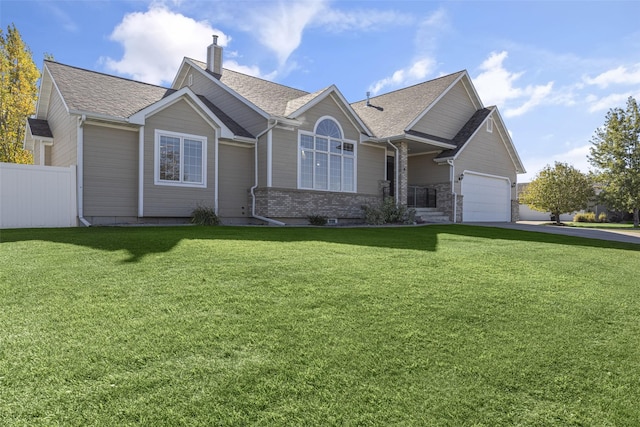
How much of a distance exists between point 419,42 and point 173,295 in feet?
38.0

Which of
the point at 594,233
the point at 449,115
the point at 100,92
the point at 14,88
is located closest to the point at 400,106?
the point at 449,115

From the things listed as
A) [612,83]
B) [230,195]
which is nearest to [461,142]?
[612,83]

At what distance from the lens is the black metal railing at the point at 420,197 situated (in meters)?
19.0

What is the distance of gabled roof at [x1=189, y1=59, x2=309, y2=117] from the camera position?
1476cm

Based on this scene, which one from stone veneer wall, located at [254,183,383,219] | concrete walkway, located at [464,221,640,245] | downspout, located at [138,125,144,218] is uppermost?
downspout, located at [138,125,144,218]

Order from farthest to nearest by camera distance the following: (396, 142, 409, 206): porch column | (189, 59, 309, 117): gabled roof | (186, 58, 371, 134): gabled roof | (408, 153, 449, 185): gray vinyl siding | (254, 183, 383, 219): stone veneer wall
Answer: (408, 153, 449, 185): gray vinyl siding < (396, 142, 409, 206): porch column < (189, 59, 309, 117): gabled roof < (186, 58, 371, 134): gabled roof < (254, 183, 383, 219): stone veneer wall

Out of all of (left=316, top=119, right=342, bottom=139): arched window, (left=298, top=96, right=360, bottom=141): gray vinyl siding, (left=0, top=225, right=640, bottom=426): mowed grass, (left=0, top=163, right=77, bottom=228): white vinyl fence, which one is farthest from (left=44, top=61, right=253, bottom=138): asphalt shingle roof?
(left=0, top=225, right=640, bottom=426): mowed grass

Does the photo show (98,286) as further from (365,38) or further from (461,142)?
(461,142)

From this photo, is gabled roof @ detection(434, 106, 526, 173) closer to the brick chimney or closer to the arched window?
the arched window

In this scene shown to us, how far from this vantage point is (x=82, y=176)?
1122 centimetres

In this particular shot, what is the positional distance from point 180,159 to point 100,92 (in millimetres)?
3529

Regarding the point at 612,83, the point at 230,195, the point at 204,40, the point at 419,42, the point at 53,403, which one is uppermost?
the point at 204,40

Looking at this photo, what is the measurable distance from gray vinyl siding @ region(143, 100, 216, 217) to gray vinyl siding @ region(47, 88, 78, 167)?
200cm

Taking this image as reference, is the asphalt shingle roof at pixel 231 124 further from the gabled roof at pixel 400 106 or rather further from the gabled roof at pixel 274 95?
the gabled roof at pixel 400 106
